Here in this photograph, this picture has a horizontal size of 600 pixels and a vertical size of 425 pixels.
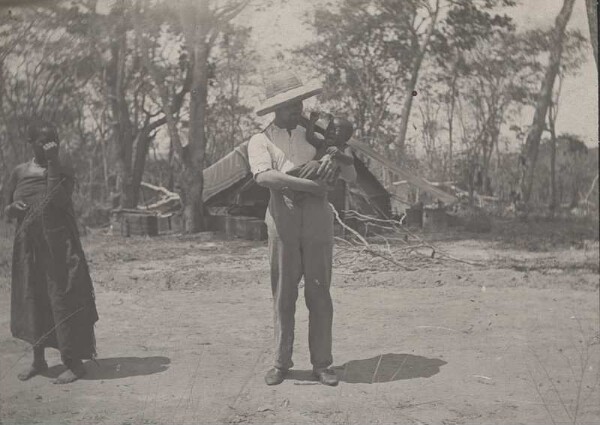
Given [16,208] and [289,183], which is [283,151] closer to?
[289,183]

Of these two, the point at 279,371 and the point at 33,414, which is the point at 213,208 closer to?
the point at 279,371

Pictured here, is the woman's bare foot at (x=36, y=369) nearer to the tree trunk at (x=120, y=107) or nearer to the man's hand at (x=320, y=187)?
the tree trunk at (x=120, y=107)

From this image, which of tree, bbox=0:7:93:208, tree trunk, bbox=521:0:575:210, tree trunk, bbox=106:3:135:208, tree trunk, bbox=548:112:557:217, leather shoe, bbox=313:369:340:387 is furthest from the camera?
tree trunk, bbox=548:112:557:217

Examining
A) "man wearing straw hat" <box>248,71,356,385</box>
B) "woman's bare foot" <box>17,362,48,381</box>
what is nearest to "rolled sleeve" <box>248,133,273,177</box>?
"man wearing straw hat" <box>248,71,356,385</box>

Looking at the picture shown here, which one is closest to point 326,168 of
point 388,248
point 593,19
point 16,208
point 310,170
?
point 310,170

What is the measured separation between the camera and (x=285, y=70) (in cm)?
417

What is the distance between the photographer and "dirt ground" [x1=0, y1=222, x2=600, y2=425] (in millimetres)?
4211

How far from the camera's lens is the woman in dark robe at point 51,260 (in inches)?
175

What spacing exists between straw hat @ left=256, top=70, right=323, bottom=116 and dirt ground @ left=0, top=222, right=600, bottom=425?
84cm

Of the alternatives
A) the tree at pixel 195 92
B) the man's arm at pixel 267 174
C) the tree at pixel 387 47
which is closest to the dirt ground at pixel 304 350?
the tree at pixel 195 92

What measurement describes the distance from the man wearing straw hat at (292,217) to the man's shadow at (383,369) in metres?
0.12

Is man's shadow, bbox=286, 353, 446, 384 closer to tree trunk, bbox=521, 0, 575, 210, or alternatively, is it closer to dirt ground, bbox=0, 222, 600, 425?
dirt ground, bbox=0, 222, 600, 425

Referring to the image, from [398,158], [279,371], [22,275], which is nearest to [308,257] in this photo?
[279,371]

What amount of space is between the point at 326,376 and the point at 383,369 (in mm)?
330
